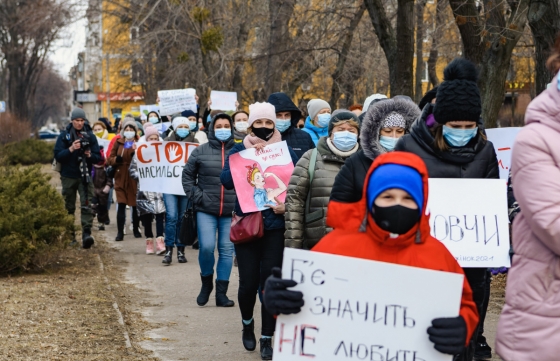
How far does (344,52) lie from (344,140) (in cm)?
1599

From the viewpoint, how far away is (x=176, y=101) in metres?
19.4

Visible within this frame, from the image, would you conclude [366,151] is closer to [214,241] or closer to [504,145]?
[504,145]

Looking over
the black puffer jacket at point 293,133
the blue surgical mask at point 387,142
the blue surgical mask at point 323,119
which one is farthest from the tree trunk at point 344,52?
the blue surgical mask at point 387,142

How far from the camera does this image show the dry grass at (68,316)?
7.49 metres

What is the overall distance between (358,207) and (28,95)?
5668cm

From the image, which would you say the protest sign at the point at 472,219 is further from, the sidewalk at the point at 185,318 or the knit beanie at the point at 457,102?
the sidewalk at the point at 185,318

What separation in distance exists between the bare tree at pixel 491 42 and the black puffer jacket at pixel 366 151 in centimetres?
656

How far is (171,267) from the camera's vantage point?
503 inches

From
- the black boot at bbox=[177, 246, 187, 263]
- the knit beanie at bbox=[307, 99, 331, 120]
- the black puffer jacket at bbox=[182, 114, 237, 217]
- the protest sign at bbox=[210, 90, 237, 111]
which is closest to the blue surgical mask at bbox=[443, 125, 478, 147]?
the black puffer jacket at bbox=[182, 114, 237, 217]

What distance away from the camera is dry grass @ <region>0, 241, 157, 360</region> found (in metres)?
7.49

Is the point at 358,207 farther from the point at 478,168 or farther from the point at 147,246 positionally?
the point at 147,246

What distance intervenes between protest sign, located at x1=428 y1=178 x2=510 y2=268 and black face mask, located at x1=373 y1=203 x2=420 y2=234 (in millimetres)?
1927

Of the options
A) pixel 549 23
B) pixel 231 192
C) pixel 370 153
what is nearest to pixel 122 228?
pixel 231 192

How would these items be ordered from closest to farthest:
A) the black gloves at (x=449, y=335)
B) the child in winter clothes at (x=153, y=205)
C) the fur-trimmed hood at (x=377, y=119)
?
the black gloves at (x=449, y=335), the fur-trimmed hood at (x=377, y=119), the child in winter clothes at (x=153, y=205)
